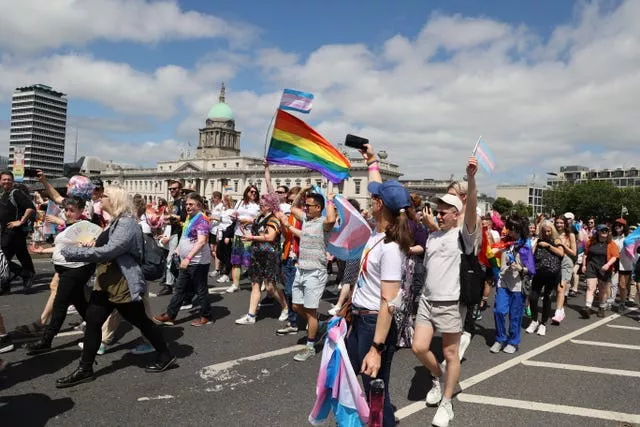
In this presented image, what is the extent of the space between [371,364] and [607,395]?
3.26m

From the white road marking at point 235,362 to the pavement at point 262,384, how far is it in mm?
12

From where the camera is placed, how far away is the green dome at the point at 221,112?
367 ft

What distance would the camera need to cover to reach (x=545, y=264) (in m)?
6.93

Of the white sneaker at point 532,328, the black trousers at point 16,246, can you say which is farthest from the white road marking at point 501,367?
the black trousers at point 16,246

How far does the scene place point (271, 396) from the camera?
419 centimetres

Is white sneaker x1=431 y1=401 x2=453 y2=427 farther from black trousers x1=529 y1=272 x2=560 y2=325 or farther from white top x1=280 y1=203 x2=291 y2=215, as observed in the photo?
white top x1=280 y1=203 x2=291 y2=215

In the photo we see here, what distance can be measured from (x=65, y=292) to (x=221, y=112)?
112715mm

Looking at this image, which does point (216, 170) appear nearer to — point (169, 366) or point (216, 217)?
point (216, 217)

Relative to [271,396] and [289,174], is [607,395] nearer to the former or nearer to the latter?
[271,396]

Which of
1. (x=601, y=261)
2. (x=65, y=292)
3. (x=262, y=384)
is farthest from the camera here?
(x=601, y=261)

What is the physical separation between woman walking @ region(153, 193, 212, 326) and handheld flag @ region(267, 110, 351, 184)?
128cm

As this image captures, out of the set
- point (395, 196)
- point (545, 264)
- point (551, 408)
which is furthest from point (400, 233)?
point (545, 264)

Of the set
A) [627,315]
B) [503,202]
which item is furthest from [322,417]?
[503,202]

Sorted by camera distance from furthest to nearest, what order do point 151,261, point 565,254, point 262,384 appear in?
point 565,254, point 151,261, point 262,384
